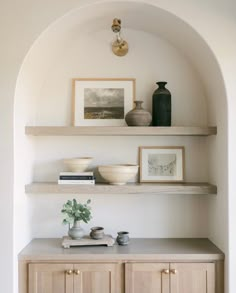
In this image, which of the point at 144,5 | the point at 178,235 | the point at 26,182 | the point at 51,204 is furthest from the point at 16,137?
the point at 178,235

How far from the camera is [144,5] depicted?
2.23 meters

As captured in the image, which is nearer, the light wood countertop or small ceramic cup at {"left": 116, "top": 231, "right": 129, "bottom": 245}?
the light wood countertop

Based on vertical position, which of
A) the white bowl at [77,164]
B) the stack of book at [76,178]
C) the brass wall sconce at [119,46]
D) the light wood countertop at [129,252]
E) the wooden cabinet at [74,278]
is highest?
the brass wall sconce at [119,46]

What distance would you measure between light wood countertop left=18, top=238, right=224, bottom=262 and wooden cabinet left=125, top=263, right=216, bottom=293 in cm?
4

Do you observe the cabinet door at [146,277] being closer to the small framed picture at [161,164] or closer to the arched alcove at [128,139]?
the arched alcove at [128,139]

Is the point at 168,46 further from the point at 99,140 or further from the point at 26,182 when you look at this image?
the point at 26,182

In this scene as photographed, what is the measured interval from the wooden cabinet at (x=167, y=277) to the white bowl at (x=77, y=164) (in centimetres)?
74

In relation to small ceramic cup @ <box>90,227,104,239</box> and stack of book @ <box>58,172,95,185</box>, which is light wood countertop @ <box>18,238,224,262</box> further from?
stack of book @ <box>58,172,95,185</box>

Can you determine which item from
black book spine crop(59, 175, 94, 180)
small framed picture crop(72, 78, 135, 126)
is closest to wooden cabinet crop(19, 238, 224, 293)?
black book spine crop(59, 175, 94, 180)

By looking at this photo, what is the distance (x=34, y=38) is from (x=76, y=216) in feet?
3.98

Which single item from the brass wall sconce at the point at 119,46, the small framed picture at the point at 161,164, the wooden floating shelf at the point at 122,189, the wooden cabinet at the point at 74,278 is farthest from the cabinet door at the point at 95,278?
the brass wall sconce at the point at 119,46

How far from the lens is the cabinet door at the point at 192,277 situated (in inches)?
89.0

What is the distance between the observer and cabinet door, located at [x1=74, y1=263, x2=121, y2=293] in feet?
7.43

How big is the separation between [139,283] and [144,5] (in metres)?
1.77
